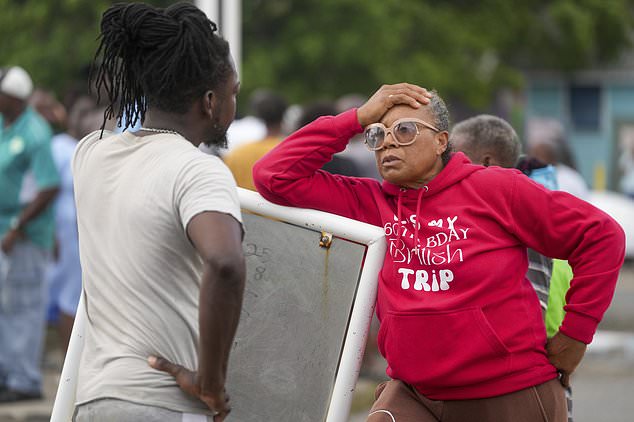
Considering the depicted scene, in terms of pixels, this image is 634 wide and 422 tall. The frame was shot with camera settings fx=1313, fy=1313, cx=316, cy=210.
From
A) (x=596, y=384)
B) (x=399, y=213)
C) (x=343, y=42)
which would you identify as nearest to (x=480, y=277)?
(x=399, y=213)

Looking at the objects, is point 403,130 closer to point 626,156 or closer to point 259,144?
point 259,144

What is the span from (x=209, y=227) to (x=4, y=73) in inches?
238

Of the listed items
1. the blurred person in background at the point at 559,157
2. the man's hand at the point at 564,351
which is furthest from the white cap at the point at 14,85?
the man's hand at the point at 564,351

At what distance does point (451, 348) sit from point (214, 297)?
102cm

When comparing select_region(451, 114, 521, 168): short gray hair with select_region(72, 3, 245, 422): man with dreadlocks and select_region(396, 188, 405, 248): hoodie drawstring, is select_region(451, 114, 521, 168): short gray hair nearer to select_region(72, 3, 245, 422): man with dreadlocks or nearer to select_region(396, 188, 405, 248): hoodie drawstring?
select_region(396, 188, 405, 248): hoodie drawstring

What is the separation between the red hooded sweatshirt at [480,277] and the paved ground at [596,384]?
4.30 meters

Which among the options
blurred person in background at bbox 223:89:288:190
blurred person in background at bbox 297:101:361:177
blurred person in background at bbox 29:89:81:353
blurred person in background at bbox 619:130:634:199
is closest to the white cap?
blurred person in background at bbox 29:89:81:353

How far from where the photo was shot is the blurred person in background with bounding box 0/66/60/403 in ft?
28.4

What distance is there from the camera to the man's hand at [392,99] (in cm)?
410

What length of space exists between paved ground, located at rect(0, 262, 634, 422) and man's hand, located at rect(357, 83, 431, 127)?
438 centimetres

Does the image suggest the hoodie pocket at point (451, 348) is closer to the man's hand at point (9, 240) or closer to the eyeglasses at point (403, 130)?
the eyeglasses at point (403, 130)

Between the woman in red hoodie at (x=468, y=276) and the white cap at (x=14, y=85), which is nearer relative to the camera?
the woman in red hoodie at (x=468, y=276)

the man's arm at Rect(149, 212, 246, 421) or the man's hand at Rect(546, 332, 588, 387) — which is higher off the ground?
the man's arm at Rect(149, 212, 246, 421)

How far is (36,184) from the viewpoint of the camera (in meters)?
8.75
